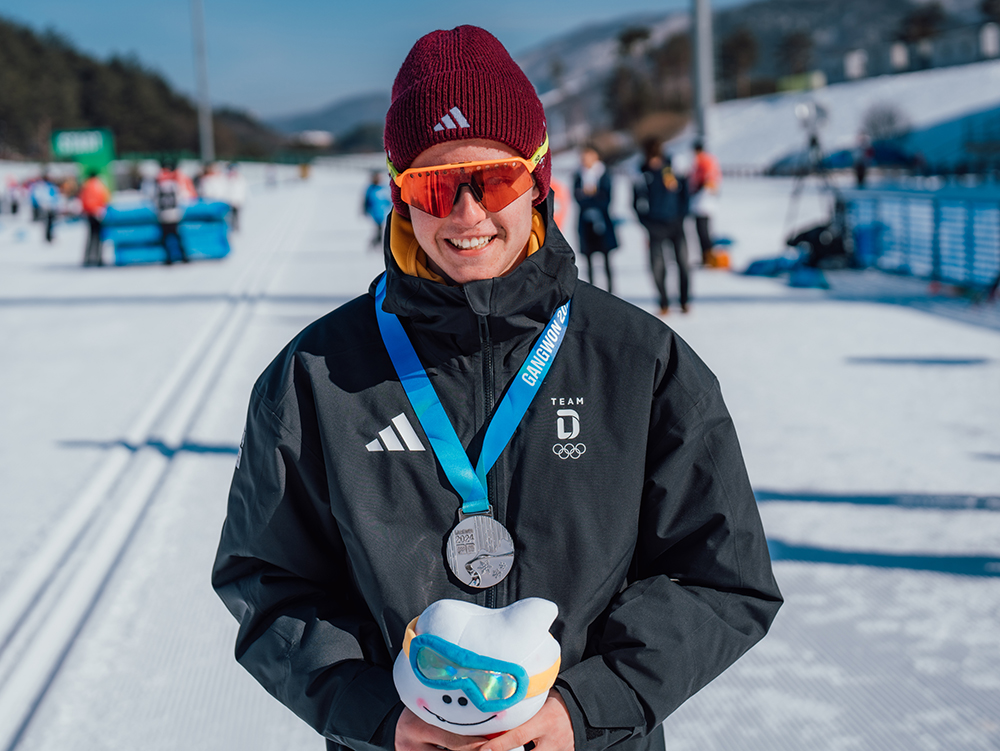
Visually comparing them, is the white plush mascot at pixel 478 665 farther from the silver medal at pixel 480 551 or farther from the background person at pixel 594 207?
the background person at pixel 594 207

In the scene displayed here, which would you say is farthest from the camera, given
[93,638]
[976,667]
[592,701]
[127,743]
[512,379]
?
[93,638]

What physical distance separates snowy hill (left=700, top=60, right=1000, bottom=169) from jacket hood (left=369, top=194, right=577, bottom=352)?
5838 cm

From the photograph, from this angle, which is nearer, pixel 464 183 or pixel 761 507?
pixel 464 183

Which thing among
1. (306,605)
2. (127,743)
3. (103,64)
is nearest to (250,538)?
(306,605)

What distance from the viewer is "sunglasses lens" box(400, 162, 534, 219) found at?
1.46 metres

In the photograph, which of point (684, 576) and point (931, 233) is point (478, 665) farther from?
point (931, 233)

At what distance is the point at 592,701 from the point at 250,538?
1.84 ft

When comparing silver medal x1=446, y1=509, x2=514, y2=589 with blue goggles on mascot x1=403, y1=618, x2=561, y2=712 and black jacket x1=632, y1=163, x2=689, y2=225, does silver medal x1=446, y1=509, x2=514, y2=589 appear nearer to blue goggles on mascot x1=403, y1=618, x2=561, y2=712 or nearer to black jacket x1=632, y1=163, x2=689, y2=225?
blue goggles on mascot x1=403, y1=618, x2=561, y2=712

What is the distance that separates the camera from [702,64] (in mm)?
17672

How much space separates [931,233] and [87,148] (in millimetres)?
25005

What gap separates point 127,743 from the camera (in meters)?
2.97

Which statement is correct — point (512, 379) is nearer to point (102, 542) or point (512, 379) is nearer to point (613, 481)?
point (613, 481)

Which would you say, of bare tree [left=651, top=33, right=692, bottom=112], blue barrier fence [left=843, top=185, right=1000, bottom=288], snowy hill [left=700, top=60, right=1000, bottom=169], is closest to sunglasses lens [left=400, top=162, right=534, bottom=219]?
blue barrier fence [left=843, top=185, right=1000, bottom=288]

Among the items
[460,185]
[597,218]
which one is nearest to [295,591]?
[460,185]
